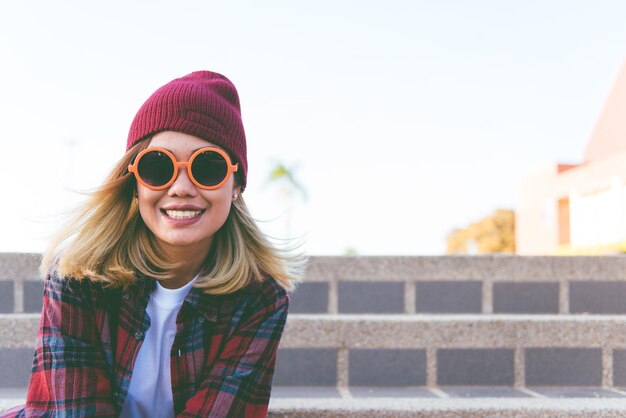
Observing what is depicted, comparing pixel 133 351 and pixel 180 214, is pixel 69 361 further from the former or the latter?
pixel 180 214

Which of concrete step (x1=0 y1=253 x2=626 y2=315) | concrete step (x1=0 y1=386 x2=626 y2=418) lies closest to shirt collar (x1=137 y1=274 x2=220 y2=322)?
concrete step (x1=0 y1=386 x2=626 y2=418)

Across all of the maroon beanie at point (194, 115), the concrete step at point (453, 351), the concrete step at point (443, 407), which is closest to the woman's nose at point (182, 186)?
the maroon beanie at point (194, 115)

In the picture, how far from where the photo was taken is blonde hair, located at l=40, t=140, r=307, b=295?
1.58 meters

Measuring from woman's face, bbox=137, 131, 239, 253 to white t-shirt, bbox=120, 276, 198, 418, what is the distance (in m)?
0.22

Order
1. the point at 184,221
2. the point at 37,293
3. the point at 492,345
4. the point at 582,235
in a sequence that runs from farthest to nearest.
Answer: the point at 582,235 → the point at 37,293 → the point at 492,345 → the point at 184,221

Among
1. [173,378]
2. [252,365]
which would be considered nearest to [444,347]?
[252,365]

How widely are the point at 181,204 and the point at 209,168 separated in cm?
12

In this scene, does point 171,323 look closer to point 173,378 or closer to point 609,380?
point 173,378

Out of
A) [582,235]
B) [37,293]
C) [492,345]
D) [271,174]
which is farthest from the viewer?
[271,174]

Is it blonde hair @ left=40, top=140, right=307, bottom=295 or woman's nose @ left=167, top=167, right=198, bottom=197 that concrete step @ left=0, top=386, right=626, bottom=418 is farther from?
woman's nose @ left=167, top=167, right=198, bottom=197

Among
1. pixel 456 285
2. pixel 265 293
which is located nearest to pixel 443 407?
pixel 265 293

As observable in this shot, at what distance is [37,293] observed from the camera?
3016 millimetres

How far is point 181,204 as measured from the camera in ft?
5.01

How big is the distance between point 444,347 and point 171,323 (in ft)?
4.60
